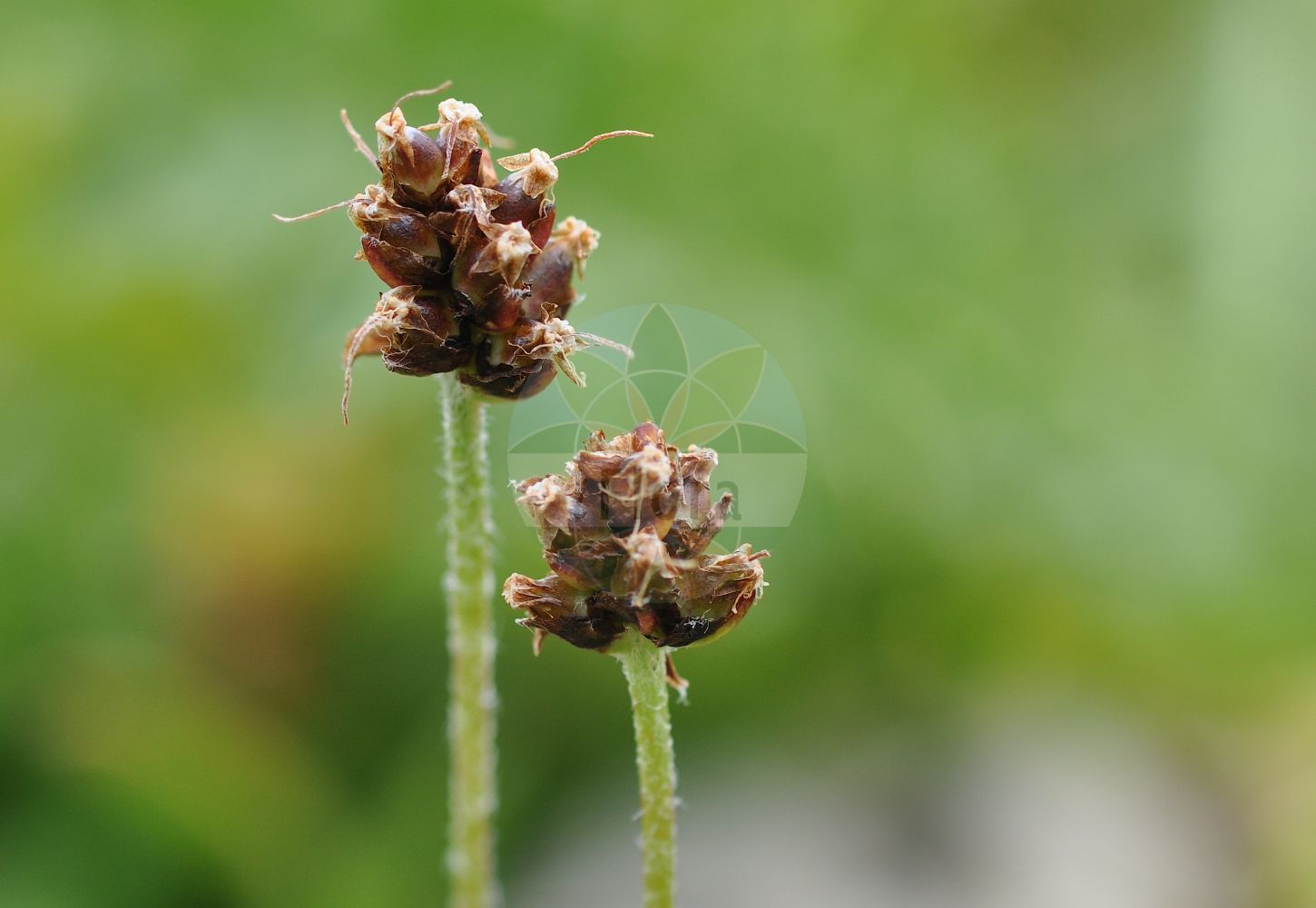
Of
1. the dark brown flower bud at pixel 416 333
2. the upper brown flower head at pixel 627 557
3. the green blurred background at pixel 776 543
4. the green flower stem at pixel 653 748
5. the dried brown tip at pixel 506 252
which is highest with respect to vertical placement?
the green blurred background at pixel 776 543

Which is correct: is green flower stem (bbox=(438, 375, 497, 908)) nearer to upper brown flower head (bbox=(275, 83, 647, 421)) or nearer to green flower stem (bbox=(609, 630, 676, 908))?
upper brown flower head (bbox=(275, 83, 647, 421))

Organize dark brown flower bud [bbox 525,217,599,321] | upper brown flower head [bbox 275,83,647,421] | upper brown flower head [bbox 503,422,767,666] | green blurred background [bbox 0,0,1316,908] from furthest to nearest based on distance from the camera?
green blurred background [bbox 0,0,1316,908], dark brown flower bud [bbox 525,217,599,321], upper brown flower head [bbox 275,83,647,421], upper brown flower head [bbox 503,422,767,666]

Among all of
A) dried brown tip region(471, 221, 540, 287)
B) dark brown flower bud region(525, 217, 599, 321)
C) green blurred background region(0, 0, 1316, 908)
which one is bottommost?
dried brown tip region(471, 221, 540, 287)

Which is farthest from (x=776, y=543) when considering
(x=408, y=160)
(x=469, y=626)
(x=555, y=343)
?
(x=408, y=160)

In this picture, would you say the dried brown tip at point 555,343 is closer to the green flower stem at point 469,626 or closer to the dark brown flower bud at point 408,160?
the green flower stem at point 469,626

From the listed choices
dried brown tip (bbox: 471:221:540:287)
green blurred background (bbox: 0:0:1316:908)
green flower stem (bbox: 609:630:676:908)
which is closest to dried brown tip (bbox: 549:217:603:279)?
dried brown tip (bbox: 471:221:540:287)

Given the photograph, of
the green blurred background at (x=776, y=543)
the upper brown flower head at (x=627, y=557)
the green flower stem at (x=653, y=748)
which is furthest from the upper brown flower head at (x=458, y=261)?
the green blurred background at (x=776, y=543)

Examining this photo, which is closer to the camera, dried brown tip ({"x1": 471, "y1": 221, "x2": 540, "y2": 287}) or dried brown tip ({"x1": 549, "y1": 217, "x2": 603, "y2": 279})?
dried brown tip ({"x1": 471, "y1": 221, "x2": 540, "y2": 287})
